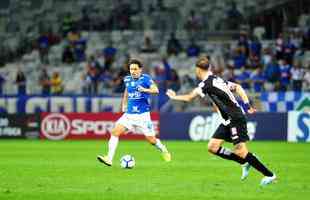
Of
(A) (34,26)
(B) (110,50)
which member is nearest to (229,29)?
(B) (110,50)

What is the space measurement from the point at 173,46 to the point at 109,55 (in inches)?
117

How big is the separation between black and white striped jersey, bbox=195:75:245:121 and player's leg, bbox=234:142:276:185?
56cm

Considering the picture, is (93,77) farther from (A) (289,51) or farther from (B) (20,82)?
(A) (289,51)

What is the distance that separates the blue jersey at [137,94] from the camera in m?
20.5

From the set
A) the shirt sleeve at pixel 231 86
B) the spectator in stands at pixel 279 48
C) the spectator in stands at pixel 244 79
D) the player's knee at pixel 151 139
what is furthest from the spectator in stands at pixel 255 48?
the shirt sleeve at pixel 231 86

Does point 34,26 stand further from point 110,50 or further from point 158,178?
point 158,178

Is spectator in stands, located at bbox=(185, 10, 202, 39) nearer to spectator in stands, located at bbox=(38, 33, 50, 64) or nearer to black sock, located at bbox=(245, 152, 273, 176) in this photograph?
spectator in stands, located at bbox=(38, 33, 50, 64)

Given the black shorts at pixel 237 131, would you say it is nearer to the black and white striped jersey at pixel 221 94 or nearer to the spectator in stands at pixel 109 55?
the black and white striped jersey at pixel 221 94

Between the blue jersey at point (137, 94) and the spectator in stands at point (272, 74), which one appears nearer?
the blue jersey at point (137, 94)

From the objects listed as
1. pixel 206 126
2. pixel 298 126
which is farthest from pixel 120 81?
pixel 298 126

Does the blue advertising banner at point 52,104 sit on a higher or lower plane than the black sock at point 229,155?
lower

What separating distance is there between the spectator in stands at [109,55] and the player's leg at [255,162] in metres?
23.1

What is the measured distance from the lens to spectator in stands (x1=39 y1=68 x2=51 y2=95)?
3753 cm

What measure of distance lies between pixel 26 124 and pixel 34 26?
9.94 meters
